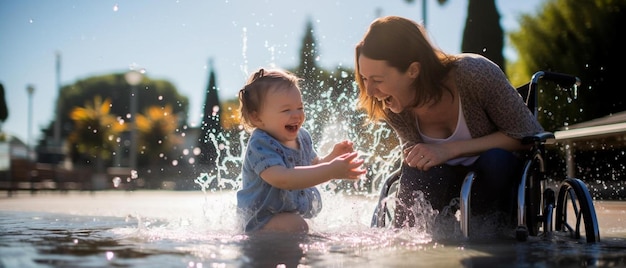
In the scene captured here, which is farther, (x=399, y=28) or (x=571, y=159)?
(x=571, y=159)

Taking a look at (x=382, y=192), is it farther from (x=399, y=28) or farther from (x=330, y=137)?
(x=330, y=137)

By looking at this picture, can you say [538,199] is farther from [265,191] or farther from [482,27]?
[482,27]

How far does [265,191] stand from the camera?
12.7ft

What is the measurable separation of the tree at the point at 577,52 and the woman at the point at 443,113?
62.9 ft

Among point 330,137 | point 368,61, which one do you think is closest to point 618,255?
point 368,61

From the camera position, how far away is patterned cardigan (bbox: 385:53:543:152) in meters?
3.36

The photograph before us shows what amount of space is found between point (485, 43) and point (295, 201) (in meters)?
15.6

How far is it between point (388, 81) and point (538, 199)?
2.97ft

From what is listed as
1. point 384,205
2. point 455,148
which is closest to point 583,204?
point 455,148

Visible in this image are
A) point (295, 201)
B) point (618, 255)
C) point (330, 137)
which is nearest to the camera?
point (618, 255)

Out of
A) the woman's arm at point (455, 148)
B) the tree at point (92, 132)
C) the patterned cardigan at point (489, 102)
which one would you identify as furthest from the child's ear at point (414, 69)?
the tree at point (92, 132)

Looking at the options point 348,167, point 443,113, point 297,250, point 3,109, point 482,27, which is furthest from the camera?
point 3,109

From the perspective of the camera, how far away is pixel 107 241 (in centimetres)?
351

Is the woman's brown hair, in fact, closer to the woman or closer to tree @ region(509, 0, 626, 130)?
the woman
